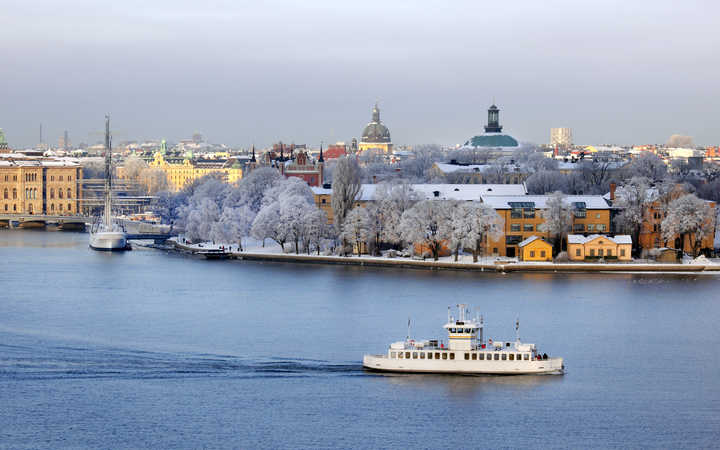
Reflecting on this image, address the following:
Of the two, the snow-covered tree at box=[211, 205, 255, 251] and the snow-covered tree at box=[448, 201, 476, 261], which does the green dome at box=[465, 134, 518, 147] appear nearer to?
the snow-covered tree at box=[211, 205, 255, 251]

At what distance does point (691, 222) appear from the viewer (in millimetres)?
43656

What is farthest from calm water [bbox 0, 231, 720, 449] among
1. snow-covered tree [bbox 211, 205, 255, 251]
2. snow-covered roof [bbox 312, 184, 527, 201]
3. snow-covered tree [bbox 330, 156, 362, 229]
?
snow-covered tree [bbox 211, 205, 255, 251]

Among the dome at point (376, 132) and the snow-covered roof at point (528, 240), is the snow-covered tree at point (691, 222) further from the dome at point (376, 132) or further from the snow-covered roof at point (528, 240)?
the dome at point (376, 132)

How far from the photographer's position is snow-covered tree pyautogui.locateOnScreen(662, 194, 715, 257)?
4378cm

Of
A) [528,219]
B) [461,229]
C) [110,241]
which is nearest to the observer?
[461,229]

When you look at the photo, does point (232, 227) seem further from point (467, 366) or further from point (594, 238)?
point (467, 366)

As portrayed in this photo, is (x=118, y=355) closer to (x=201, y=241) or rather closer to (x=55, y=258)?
(x=55, y=258)

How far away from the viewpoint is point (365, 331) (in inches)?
1141

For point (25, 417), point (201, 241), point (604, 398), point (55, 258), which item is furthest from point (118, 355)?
point (201, 241)

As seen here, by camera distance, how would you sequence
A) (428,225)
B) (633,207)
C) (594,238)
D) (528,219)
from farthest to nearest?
(633,207)
(528,219)
(428,225)
(594,238)

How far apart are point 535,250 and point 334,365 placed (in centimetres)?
1950

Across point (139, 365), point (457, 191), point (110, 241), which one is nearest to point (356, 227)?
point (457, 191)

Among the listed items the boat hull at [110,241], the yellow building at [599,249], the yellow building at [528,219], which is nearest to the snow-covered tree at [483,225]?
the yellow building at [528,219]

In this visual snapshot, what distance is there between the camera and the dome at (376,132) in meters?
139
